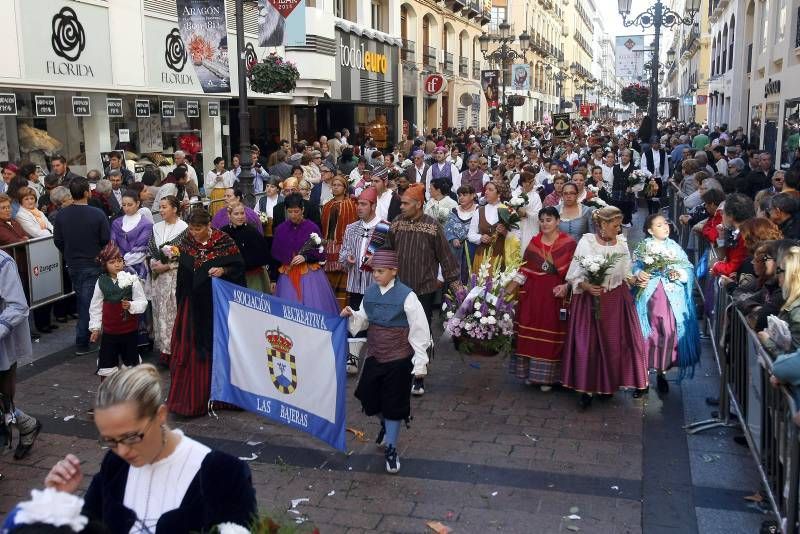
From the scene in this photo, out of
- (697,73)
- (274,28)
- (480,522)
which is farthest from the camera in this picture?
(697,73)

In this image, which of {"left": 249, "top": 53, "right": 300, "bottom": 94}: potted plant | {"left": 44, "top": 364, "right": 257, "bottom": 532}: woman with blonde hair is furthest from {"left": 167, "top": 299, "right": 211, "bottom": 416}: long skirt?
{"left": 249, "top": 53, "right": 300, "bottom": 94}: potted plant

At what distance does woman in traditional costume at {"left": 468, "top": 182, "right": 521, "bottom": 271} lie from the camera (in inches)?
375

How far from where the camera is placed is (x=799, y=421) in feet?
13.7

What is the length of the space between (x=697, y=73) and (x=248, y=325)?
5238cm

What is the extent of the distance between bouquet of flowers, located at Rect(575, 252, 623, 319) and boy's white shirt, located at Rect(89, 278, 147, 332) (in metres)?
3.92

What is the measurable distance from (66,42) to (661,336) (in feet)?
39.2

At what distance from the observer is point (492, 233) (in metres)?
9.65

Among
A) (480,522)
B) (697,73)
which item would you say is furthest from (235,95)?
(697,73)

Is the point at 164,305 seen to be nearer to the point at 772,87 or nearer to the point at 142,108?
the point at 142,108

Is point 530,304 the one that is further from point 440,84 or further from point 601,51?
point 601,51

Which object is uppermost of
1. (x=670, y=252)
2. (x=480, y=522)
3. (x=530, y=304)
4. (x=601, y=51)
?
(x=601, y=51)

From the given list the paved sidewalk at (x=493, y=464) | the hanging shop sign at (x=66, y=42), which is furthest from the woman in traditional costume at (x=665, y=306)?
the hanging shop sign at (x=66, y=42)

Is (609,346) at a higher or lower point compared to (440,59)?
lower

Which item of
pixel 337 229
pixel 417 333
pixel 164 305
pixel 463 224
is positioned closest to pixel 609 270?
pixel 417 333
